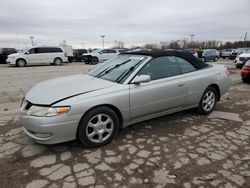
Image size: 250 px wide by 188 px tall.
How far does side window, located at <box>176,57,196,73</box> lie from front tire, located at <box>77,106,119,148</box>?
1.88m

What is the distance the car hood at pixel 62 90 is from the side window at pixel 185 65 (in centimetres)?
166

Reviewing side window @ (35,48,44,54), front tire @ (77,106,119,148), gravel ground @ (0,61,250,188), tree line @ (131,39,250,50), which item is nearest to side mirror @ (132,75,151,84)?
front tire @ (77,106,119,148)

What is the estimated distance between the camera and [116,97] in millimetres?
3879

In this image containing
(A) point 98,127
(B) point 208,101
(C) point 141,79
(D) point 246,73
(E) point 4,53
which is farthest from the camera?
(E) point 4,53

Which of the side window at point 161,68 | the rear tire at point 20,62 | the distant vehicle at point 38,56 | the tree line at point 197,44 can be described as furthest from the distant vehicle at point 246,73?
the tree line at point 197,44

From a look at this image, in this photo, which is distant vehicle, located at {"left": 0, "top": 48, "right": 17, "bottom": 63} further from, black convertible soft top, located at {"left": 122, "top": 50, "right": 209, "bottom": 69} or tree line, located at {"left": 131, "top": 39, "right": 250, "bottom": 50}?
tree line, located at {"left": 131, "top": 39, "right": 250, "bottom": 50}

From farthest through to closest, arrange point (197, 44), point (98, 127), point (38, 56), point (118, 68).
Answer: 1. point (197, 44)
2. point (38, 56)
3. point (118, 68)
4. point (98, 127)

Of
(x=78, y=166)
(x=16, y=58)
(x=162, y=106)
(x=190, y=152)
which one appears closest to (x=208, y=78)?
(x=162, y=106)

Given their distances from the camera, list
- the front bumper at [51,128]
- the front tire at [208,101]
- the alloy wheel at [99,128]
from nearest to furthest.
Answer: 1. the front bumper at [51,128]
2. the alloy wheel at [99,128]
3. the front tire at [208,101]

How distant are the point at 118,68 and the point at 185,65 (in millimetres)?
1437

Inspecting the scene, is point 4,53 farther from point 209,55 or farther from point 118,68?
point 118,68

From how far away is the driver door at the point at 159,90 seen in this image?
4147 mm

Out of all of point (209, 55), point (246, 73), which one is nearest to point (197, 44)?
point (209, 55)

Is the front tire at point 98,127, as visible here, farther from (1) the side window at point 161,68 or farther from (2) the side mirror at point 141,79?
(1) the side window at point 161,68
